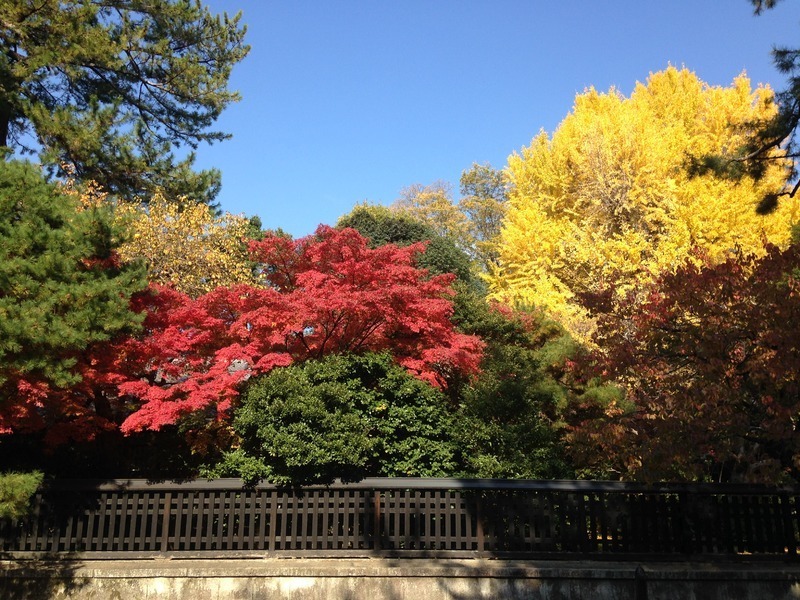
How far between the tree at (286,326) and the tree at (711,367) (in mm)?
3004

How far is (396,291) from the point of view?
870 centimetres

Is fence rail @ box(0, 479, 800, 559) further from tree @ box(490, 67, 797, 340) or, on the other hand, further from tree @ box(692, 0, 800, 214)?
tree @ box(490, 67, 797, 340)

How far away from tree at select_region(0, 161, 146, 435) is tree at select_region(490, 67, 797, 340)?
12.3 metres

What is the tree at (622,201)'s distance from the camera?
1862 centimetres

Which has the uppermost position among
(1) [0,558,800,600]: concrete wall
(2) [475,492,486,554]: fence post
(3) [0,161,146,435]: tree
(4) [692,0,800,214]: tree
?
(4) [692,0,800,214]: tree

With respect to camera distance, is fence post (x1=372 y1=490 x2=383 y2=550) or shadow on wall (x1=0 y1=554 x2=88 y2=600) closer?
shadow on wall (x1=0 y1=554 x2=88 y2=600)

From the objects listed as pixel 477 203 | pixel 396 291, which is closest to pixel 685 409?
pixel 396 291

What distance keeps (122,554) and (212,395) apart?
253 cm

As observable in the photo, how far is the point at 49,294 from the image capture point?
6996 mm

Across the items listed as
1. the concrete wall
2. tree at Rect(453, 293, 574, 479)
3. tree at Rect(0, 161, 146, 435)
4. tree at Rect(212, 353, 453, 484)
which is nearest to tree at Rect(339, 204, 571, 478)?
tree at Rect(453, 293, 574, 479)

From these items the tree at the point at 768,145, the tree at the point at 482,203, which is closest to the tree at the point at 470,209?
the tree at the point at 482,203

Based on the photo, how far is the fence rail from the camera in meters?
7.90

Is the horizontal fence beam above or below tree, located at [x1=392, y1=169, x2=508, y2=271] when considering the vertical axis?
below

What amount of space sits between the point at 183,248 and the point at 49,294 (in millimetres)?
6837
